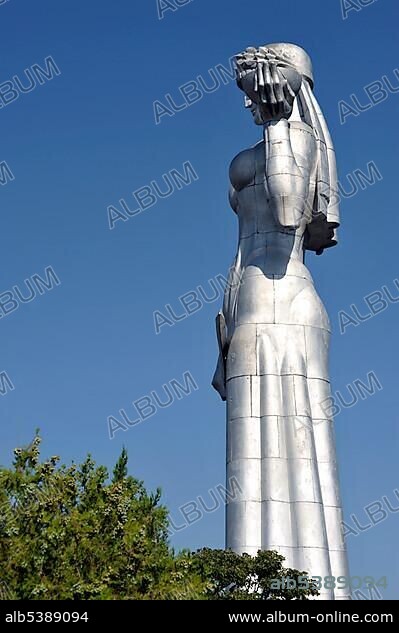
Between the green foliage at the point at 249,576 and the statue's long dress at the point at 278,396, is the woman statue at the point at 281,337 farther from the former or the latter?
the green foliage at the point at 249,576

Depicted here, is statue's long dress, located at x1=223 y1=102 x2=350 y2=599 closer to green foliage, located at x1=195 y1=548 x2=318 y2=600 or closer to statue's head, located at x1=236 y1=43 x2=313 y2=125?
statue's head, located at x1=236 y1=43 x2=313 y2=125

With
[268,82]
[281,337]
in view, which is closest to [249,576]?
[281,337]

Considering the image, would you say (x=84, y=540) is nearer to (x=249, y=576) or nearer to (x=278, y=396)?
(x=249, y=576)

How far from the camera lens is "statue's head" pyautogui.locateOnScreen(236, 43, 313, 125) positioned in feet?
54.6

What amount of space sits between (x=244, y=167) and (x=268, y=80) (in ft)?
5.55

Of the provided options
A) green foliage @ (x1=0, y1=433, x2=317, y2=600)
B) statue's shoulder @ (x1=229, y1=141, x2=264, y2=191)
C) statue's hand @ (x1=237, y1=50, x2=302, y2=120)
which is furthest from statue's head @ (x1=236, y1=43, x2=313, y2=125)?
green foliage @ (x1=0, y1=433, x2=317, y2=600)

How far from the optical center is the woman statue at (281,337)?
15.3m

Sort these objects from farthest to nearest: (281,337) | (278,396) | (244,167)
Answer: (244,167) < (281,337) < (278,396)

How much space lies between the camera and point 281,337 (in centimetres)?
1636

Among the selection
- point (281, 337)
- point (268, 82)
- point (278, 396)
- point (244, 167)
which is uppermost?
point (268, 82)

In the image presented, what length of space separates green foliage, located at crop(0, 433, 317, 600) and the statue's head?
303 inches

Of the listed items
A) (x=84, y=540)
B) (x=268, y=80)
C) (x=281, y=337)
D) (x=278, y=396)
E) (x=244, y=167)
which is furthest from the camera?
(x=244, y=167)

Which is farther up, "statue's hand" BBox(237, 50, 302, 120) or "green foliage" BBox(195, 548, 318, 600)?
"statue's hand" BBox(237, 50, 302, 120)
